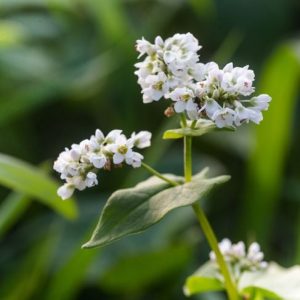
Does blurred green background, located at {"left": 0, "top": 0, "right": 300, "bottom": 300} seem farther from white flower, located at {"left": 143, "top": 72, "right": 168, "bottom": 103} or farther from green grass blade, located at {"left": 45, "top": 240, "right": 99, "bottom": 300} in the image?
white flower, located at {"left": 143, "top": 72, "right": 168, "bottom": 103}

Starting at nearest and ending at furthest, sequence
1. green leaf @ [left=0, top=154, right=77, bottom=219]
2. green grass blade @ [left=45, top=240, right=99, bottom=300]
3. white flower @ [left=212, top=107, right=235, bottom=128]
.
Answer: white flower @ [left=212, top=107, right=235, bottom=128] < green leaf @ [left=0, top=154, right=77, bottom=219] < green grass blade @ [left=45, top=240, right=99, bottom=300]

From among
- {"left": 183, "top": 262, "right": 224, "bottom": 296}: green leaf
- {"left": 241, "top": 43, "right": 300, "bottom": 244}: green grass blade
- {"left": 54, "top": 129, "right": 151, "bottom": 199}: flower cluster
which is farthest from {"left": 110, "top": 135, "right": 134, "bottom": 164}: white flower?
{"left": 241, "top": 43, "right": 300, "bottom": 244}: green grass blade

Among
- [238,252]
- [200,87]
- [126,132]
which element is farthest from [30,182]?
[126,132]

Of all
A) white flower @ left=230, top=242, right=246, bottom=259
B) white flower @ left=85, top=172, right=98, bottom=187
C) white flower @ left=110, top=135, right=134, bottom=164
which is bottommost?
white flower @ left=230, top=242, right=246, bottom=259

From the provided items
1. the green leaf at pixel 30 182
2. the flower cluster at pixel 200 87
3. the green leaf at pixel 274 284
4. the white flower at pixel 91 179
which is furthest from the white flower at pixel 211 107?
the green leaf at pixel 30 182

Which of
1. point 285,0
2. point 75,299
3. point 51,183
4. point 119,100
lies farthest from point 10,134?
point 285,0

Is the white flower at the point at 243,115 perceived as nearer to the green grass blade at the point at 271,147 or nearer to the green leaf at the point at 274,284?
the green leaf at the point at 274,284
